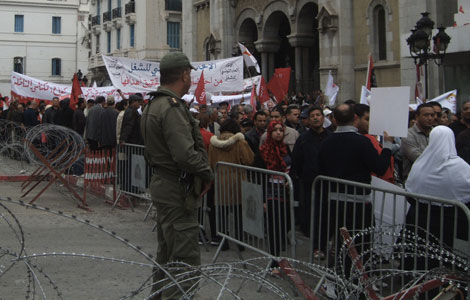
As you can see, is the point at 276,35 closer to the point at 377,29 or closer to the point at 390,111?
the point at 377,29

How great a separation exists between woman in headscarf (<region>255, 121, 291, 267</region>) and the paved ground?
479 mm

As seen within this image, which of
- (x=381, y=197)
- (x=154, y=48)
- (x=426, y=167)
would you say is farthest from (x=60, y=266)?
(x=154, y=48)

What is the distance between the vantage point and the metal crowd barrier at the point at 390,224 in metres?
4.37

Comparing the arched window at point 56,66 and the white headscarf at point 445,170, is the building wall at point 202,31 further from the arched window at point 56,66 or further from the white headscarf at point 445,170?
the arched window at point 56,66

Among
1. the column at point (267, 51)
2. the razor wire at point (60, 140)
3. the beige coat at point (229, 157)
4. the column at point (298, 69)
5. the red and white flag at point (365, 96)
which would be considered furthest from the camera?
the column at point (267, 51)

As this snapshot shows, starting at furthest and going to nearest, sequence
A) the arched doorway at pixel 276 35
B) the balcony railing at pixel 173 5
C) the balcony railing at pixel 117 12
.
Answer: the balcony railing at pixel 117 12, the balcony railing at pixel 173 5, the arched doorway at pixel 276 35

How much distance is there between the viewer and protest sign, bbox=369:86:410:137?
19.9 ft

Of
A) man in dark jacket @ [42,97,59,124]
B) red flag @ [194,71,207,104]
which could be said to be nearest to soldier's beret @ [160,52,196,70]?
red flag @ [194,71,207,104]

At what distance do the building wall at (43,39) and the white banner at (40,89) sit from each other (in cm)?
4742

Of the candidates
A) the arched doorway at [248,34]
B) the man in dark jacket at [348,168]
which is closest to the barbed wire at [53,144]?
the man in dark jacket at [348,168]

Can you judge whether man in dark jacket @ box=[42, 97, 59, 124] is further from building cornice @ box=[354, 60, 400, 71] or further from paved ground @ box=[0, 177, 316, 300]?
building cornice @ box=[354, 60, 400, 71]

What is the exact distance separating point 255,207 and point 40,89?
16.1m

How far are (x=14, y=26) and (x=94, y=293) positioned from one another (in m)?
65.1

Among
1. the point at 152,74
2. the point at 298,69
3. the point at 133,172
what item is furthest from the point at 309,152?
the point at 298,69
